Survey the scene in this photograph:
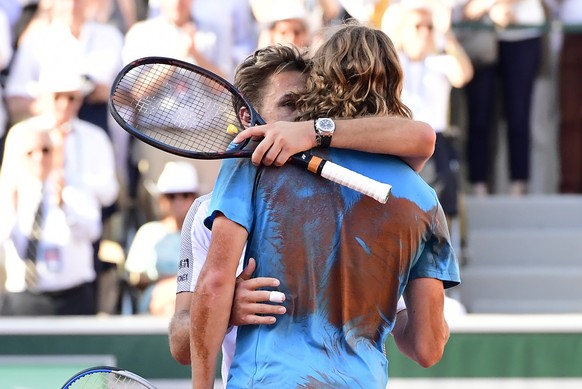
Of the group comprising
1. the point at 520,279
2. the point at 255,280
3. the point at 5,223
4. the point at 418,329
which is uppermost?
the point at 255,280

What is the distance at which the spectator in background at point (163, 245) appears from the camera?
583 cm

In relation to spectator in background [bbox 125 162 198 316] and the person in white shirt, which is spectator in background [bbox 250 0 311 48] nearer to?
spectator in background [bbox 125 162 198 316]

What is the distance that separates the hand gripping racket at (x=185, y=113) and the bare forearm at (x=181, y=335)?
389mm

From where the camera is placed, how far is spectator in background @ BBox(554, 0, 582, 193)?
7.55m

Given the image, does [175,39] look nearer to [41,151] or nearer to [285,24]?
[285,24]

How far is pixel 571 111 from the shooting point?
7.65 m

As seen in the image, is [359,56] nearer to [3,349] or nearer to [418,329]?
[418,329]

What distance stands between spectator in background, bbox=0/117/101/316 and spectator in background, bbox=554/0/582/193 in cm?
347

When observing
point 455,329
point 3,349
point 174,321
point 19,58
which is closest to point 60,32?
point 19,58

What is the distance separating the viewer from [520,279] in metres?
6.95

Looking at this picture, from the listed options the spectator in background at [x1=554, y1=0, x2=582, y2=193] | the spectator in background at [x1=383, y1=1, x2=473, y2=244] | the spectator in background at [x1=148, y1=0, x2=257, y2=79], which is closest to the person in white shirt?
the spectator in background at [x1=148, y1=0, x2=257, y2=79]

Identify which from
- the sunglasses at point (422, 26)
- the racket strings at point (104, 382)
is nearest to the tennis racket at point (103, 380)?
the racket strings at point (104, 382)

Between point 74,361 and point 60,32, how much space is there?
2058 millimetres

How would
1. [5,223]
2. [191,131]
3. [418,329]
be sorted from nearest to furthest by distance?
[418,329]
[191,131]
[5,223]
